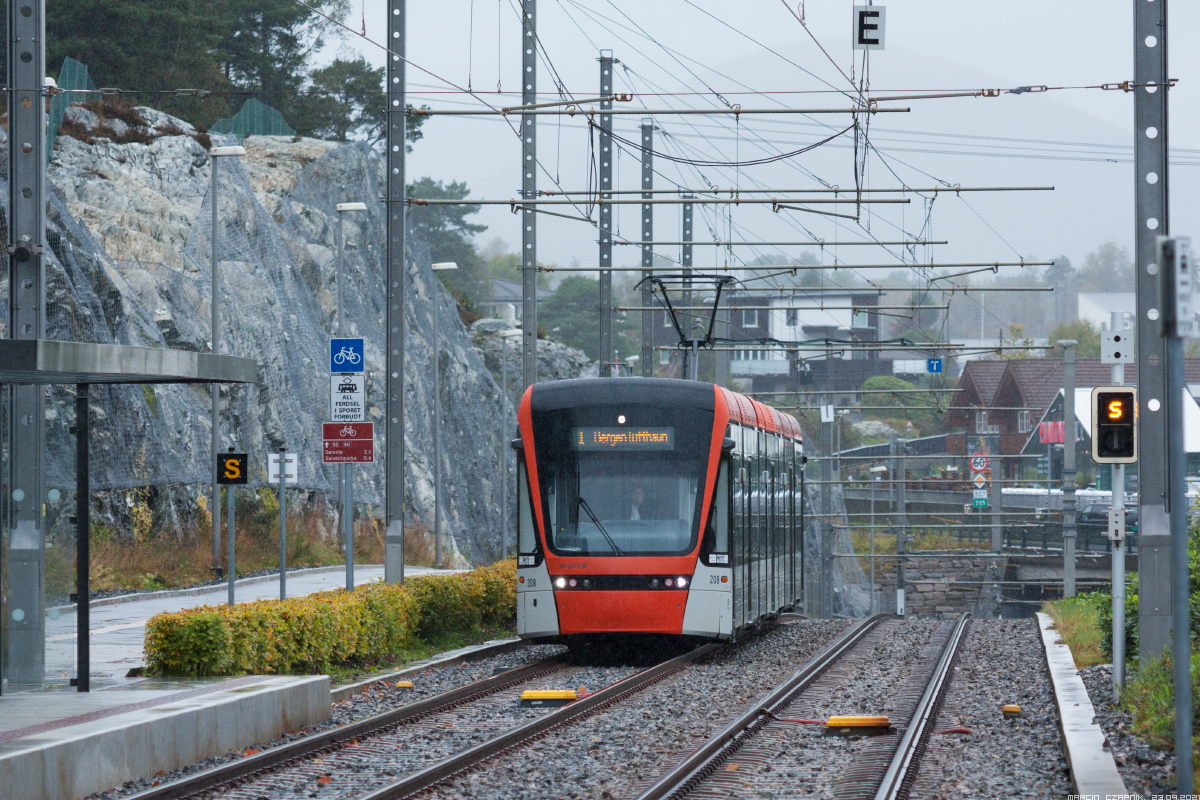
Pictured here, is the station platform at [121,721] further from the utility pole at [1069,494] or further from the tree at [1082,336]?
the tree at [1082,336]

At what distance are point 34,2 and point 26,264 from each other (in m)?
2.23

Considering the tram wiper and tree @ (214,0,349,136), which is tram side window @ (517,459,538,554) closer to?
the tram wiper

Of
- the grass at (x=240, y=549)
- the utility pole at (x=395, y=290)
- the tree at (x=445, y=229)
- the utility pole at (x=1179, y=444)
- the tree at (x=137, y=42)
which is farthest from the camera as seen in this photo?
the tree at (x=445, y=229)

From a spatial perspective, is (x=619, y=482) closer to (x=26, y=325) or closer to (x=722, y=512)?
(x=722, y=512)

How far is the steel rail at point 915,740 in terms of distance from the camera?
31.8 ft

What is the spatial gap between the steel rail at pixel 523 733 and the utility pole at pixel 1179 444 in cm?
453

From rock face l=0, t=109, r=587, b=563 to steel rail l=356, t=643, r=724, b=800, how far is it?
4.63 metres

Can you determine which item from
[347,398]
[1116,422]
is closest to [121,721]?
[347,398]

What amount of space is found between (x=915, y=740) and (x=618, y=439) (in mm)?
6736

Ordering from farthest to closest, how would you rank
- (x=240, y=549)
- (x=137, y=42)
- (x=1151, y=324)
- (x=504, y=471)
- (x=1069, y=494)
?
(x=137, y=42) → (x=504, y=471) → (x=1069, y=494) → (x=240, y=549) → (x=1151, y=324)

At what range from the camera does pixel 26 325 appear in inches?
507

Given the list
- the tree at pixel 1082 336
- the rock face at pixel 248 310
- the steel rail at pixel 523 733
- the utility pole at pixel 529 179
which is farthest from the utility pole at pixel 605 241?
the tree at pixel 1082 336

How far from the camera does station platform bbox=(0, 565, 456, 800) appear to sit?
9039 millimetres

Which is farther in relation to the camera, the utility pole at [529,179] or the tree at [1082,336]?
the tree at [1082,336]
